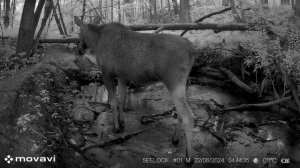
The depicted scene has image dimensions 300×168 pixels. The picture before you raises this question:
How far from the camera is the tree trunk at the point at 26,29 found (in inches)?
304

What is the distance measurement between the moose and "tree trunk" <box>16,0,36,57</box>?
1.71 meters

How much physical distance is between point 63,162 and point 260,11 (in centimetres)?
618

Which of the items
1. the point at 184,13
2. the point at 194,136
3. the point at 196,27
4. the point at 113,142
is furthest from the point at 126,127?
the point at 184,13

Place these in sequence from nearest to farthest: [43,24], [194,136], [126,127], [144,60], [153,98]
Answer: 1. [144,60]
2. [194,136]
3. [126,127]
4. [153,98]
5. [43,24]

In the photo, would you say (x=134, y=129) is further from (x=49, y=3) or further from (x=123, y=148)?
(x=49, y=3)

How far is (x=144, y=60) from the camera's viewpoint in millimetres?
5605

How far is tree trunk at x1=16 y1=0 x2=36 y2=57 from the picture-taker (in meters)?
7.72

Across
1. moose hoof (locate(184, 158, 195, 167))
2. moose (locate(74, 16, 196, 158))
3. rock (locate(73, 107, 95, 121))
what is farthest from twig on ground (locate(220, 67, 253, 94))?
rock (locate(73, 107, 95, 121))

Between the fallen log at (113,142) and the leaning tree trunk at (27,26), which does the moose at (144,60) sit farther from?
the leaning tree trunk at (27,26)

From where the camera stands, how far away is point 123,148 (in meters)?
5.66

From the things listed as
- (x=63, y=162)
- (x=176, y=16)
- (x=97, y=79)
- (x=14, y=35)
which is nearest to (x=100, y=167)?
(x=63, y=162)

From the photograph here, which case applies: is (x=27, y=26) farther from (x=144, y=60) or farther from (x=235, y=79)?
(x=235, y=79)

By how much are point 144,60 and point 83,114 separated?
2.28 metres

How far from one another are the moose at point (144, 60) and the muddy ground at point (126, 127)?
0.52m
